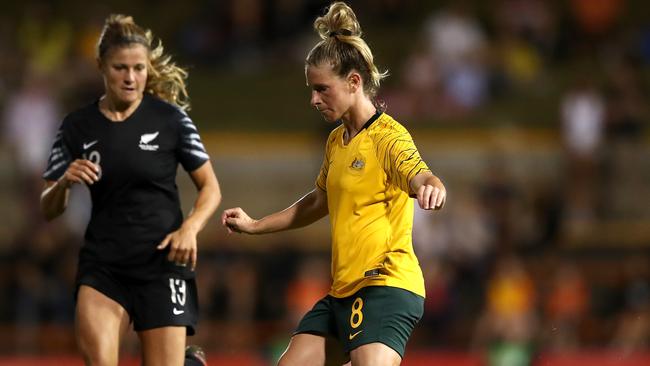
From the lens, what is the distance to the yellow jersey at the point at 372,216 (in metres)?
6.18

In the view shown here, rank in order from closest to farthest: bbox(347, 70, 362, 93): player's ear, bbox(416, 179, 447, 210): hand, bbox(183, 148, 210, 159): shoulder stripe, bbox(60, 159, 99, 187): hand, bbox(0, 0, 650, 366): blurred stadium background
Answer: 1. bbox(416, 179, 447, 210): hand
2. bbox(347, 70, 362, 93): player's ear
3. bbox(60, 159, 99, 187): hand
4. bbox(183, 148, 210, 159): shoulder stripe
5. bbox(0, 0, 650, 366): blurred stadium background

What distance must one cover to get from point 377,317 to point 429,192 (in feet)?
2.72

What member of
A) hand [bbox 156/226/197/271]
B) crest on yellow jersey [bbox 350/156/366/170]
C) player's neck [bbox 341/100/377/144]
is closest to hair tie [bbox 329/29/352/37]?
player's neck [bbox 341/100/377/144]

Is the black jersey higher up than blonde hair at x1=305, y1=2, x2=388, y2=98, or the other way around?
blonde hair at x1=305, y1=2, x2=388, y2=98

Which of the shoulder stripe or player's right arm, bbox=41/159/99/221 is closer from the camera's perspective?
player's right arm, bbox=41/159/99/221

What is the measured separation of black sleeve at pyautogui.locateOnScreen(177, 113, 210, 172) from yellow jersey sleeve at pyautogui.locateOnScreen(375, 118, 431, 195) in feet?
3.92

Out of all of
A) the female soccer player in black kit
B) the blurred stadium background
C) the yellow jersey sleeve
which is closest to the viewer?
the yellow jersey sleeve

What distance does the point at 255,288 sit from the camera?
13805 mm

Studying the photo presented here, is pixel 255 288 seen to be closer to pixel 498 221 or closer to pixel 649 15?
pixel 498 221

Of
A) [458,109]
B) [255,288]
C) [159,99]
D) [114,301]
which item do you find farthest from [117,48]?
[458,109]

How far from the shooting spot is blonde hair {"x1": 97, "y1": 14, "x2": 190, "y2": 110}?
6.86 metres

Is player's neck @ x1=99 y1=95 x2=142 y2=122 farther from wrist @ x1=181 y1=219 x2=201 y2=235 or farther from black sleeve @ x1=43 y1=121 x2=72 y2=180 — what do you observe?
wrist @ x1=181 y1=219 x2=201 y2=235

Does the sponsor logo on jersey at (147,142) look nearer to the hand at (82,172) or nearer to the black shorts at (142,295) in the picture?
the hand at (82,172)

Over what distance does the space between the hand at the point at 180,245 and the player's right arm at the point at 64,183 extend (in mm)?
474
